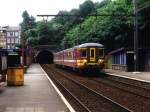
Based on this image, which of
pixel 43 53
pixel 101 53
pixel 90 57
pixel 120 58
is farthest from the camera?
pixel 43 53

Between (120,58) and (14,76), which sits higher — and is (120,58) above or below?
above

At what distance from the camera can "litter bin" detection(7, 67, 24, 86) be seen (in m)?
30.1

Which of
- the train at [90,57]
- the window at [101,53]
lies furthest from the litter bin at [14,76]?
the window at [101,53]

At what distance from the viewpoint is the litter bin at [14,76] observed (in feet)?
98.8

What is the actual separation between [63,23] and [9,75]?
106m

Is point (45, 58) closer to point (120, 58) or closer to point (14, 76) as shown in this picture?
point (120, 58)

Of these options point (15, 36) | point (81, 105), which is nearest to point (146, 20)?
point (15, 36)

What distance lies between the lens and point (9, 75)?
30203 mm

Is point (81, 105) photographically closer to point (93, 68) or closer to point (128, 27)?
point (93, 68)

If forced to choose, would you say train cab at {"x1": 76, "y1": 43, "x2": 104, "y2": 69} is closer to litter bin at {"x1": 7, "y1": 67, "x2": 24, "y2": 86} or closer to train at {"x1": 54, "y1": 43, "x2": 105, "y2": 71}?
train at {"x1": 54, "y1": 43, "x2": 105, "y2": 71}

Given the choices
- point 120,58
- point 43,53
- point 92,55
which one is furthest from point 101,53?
point 43,53

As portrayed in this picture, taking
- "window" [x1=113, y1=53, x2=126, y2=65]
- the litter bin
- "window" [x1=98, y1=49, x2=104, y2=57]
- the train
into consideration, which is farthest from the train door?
the litter bin

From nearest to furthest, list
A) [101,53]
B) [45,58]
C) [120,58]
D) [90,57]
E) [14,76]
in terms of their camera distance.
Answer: [14,76], [90,57], [101,53], [120,58], [45,58]

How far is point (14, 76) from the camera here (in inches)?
1188
